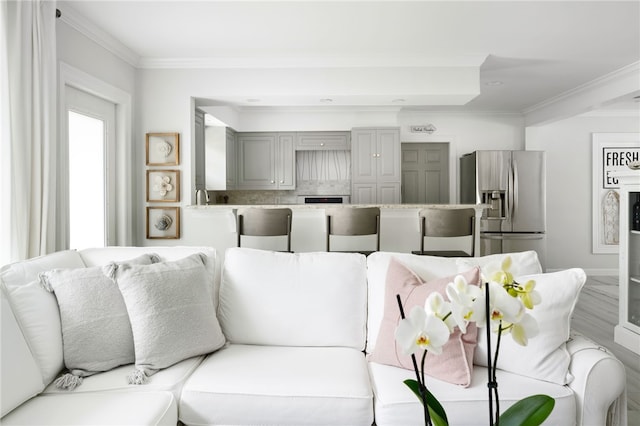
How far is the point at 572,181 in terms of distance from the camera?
6793 millimetres

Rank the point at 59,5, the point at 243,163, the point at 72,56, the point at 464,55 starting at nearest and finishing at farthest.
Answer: the point at 59,5 → the point at 72,56 → the point at 464,55 → the point at 243,163

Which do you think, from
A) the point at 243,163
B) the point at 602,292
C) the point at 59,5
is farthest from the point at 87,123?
the point at 602,292

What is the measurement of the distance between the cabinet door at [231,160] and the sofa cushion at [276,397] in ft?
15.9

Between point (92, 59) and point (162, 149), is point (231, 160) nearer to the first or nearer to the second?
point (162, 149)

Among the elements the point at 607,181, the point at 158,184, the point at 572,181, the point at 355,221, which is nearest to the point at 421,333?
the point at 355,221

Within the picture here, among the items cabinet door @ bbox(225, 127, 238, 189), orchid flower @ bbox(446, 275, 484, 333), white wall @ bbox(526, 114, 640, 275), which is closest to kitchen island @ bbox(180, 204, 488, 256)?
cabinet door @ bbox(225, 127, 238, 189)

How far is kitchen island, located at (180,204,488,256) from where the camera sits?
438 centimetres

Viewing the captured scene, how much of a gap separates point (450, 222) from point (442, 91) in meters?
1.52

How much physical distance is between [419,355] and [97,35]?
11.8 ft

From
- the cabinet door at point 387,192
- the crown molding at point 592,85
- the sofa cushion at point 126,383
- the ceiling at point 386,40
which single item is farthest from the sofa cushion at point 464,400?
the cabinet door at point 387,192

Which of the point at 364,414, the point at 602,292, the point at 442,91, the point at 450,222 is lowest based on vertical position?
the point at 602,292

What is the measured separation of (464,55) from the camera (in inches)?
168

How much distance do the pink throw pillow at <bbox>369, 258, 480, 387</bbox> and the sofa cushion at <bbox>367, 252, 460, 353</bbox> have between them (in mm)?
115

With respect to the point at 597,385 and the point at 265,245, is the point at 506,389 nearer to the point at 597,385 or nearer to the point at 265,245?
the point at 597,385
